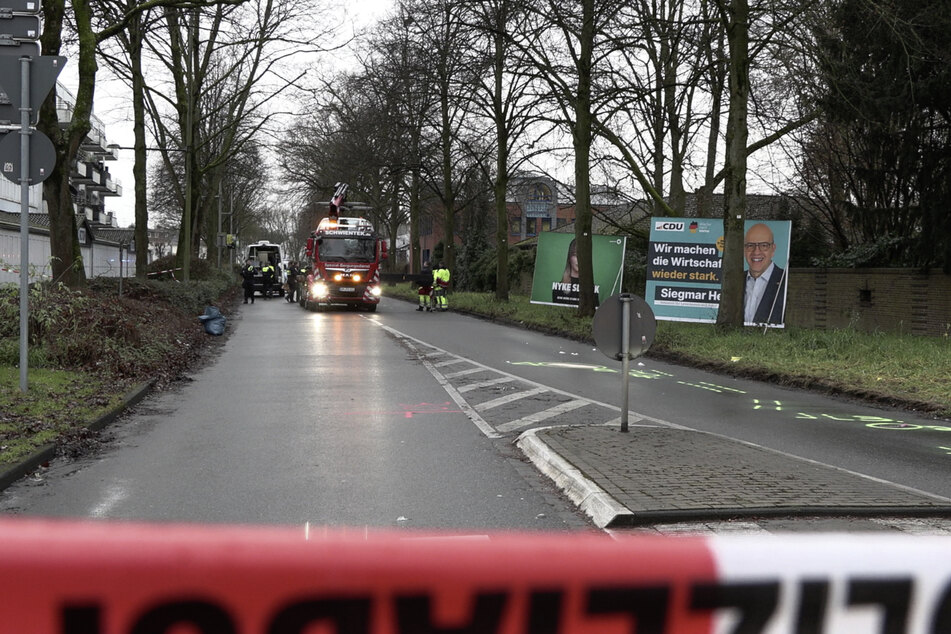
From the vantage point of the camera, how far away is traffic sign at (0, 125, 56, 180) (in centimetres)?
A: 1060

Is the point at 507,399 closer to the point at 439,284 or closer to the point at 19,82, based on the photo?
the point at 19,82

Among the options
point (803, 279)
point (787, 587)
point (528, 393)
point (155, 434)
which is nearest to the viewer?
point (787, 587)

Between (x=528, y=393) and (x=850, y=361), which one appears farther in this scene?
(x=850, y=361)

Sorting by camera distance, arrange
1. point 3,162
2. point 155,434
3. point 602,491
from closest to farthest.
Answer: point 602,491 → point 155,434 → point 3,162

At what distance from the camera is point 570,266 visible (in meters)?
30.0

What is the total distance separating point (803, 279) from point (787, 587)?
98.8ft

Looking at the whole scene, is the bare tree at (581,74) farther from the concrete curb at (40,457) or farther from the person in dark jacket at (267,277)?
the person in dark jacket at (267,277)

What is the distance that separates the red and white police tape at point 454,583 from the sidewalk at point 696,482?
4844mm

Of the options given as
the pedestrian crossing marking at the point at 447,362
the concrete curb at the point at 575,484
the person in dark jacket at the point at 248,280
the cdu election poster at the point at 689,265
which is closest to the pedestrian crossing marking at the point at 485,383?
the pedestrian crossing marking at the point at 447,362

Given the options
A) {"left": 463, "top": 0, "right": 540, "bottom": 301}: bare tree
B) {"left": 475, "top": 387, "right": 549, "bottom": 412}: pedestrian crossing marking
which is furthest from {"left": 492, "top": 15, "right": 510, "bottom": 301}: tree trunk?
{"left": 475, "top": 387, "right": 549, "bottom": 412}: pedestrian crossing marking

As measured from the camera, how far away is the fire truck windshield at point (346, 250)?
36.0 metres

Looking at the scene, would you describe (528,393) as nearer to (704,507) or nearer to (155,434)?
(155,434)

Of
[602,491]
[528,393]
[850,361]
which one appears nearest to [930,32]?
[850,361]

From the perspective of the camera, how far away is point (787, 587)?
1262mm
